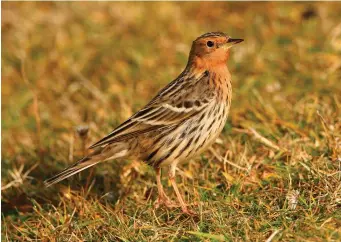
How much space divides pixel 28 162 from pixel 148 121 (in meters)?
1.86

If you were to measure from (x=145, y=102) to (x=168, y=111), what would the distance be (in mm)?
2379

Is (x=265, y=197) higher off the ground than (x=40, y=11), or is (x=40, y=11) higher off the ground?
(x=40, y=11)

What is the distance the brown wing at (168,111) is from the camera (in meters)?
5.78

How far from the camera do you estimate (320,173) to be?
5305 millimetres

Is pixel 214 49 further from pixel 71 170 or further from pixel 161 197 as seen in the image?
pixel 71 170

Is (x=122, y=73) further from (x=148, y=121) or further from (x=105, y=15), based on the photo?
(x=148, y=121)

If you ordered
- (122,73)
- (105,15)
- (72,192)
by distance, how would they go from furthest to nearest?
(105,15)
(122,73)
(72,192)

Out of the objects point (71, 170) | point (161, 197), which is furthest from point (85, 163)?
point (161, 197)

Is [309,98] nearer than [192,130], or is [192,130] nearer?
[192,130]

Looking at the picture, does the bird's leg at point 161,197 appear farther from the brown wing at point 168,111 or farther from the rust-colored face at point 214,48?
the rust-colored face at point 214,48

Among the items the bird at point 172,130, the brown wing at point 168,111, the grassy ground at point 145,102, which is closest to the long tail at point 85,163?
the bird at point 172,130

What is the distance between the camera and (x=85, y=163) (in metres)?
5.80

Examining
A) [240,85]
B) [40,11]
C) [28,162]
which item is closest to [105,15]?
[40,11]

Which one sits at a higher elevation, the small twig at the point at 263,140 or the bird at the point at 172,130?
the bird at the point at 172,130
